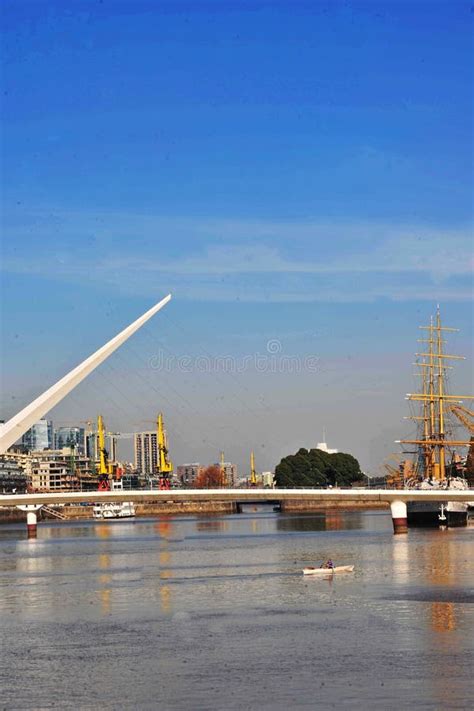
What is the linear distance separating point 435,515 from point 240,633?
55.7 metres

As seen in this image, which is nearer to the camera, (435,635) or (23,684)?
(23,684)

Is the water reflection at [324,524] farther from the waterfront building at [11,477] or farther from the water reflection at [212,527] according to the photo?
the waterfront building at [11,477]

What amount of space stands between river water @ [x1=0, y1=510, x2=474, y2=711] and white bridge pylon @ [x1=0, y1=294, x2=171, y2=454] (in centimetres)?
436

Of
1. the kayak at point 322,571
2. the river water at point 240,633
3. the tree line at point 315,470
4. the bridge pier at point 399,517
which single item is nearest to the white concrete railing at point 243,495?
the bridge pier at point 399,517

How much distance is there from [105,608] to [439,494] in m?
34.9

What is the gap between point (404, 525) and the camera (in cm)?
6538

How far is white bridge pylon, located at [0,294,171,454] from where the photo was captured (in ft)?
74.8

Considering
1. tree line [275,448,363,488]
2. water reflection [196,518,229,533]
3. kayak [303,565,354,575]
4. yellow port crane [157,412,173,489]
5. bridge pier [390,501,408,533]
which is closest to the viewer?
kayak [303,565,354,575]

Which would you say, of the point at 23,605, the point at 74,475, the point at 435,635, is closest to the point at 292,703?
the point at 435,635

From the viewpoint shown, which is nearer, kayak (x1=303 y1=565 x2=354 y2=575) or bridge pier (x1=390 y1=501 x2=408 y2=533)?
kayak (x1=303 y1=565 x2=354 y2=575)

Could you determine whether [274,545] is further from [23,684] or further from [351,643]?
[23,684]

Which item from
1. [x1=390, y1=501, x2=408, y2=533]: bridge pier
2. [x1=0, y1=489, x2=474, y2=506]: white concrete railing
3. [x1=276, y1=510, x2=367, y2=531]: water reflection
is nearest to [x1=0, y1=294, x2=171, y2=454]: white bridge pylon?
[x1=0, y1=489, x2=474, y2=506]: white concrete railing

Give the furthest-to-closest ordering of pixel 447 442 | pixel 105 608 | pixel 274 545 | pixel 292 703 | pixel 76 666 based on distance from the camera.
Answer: pixel 447 442, pixel 274 545, pixel 105 608, pixel 76 666, pixel 292 703

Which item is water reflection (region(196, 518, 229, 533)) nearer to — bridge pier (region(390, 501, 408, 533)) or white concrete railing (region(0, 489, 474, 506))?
white concrete railing (region(0, 489, 474, 506))
